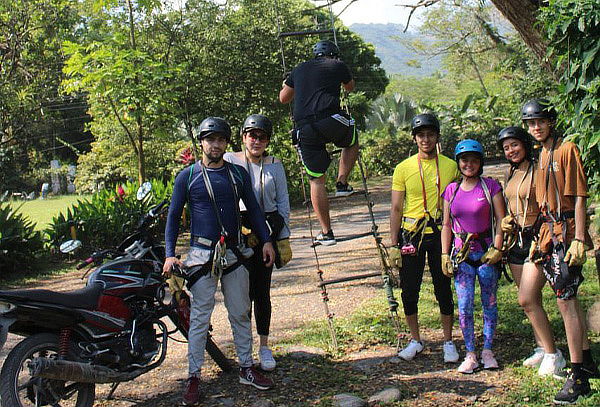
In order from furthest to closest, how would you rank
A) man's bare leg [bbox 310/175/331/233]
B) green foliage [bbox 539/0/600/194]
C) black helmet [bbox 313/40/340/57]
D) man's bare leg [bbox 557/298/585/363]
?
1. man's bare leg [bbox 310/175/331/233]
2. black helmet [bbox 313/40/340/57]
3. green foliage [bbox 539/0/600/194]
4. man's bare leg [bbox 557/298/585/363]

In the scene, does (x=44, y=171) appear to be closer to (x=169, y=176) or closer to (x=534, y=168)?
(x=169, y=176)

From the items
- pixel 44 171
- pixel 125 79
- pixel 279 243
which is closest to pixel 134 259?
pixel 279 243

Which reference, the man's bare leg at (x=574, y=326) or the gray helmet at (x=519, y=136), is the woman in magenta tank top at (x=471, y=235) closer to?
the gray helmet at (x=519, y=136)

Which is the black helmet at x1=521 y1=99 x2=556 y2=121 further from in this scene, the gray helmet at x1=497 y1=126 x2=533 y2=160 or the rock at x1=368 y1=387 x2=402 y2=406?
the rock at x1=368 y1=387 x2=402 y2=406

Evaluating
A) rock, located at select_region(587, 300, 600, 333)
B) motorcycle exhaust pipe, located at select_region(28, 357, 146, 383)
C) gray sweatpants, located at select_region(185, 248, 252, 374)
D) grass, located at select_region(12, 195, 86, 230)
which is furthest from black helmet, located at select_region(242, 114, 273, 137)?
grass, located at select_region(12, 195, 86, 230)

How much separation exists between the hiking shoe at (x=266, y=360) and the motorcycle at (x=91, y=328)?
1.44 ft

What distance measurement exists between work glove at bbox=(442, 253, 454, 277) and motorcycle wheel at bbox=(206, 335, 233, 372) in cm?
188

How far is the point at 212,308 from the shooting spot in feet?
15.7

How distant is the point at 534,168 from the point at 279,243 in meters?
2.02

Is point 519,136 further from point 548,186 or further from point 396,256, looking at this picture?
point 396,256

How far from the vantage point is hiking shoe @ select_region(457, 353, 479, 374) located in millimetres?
5066

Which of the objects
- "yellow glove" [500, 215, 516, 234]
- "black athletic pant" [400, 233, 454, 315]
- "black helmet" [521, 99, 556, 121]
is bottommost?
"black athletic pant" [400, 233, 454, 315]

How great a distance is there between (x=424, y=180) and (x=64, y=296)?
2854 millimetres

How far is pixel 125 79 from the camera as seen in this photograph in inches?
482
